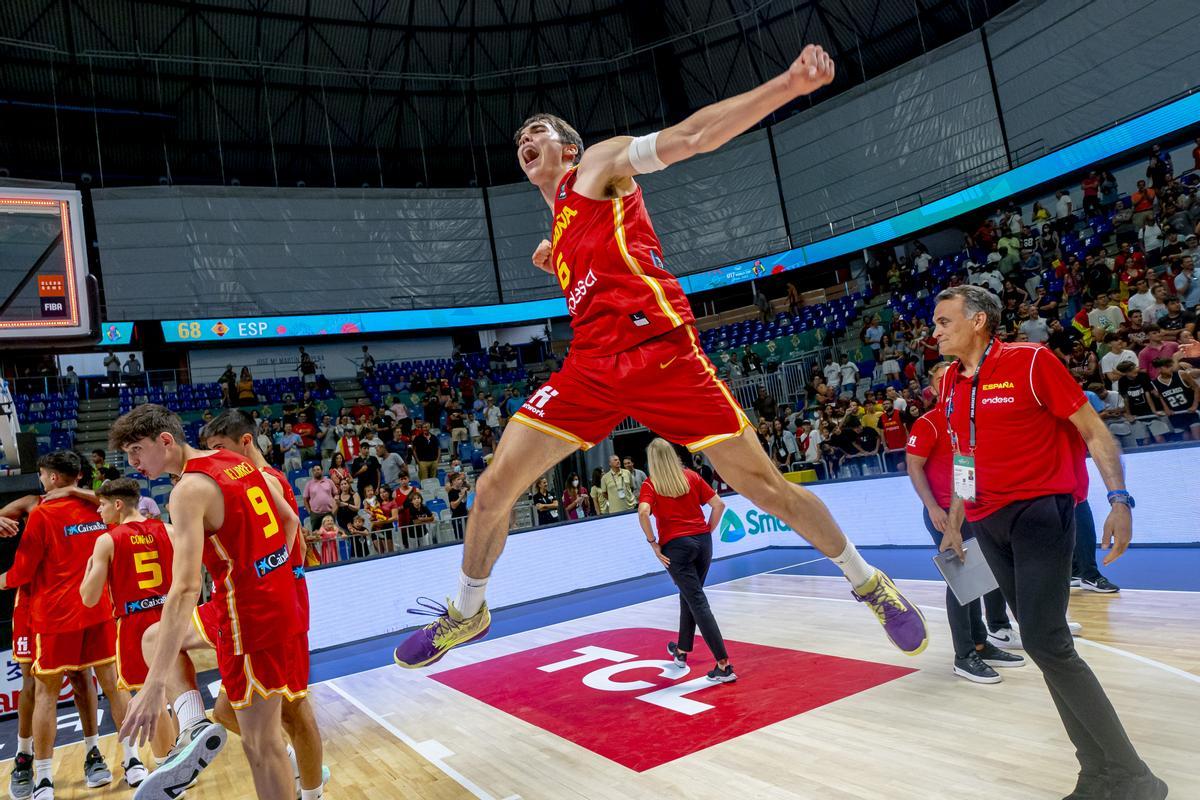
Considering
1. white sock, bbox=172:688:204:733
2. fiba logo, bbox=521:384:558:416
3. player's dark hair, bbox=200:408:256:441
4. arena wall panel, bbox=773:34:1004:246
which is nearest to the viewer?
fiba logo, bbox=521:384:558:416

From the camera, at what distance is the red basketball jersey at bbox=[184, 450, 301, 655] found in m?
3.60

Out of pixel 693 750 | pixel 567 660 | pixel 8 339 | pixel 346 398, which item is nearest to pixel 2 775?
pixel 8 339

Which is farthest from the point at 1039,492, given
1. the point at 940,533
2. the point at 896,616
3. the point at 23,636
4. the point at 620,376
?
the point at 23,636

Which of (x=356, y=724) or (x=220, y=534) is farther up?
(x=220, y=534)

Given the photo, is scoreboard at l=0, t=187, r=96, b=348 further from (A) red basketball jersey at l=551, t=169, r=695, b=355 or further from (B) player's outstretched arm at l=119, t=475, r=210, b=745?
(A) red basketball jersey at l=551, t=169, r=695, b=355

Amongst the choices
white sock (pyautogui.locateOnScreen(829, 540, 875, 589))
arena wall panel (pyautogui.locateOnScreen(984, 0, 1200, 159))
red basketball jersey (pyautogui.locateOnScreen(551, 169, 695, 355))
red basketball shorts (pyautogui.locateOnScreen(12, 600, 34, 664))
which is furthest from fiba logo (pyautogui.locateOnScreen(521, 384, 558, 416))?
arena wall panel (pyautogui.locateOnScreen(984, 0, 1200, 159))

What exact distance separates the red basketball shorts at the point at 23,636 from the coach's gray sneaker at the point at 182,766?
4.08 meters

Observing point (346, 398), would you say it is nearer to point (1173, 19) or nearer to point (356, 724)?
point (356, 724)

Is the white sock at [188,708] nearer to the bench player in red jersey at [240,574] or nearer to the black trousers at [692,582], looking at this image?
the bench player in red jersey at [240,574]

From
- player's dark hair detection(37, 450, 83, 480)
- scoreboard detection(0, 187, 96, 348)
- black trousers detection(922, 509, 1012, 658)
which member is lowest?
black trousers detection(922, 509, 1012, 658)

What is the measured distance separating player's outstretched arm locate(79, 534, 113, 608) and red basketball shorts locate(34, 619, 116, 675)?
985mm

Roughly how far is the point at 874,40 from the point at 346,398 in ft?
59.0

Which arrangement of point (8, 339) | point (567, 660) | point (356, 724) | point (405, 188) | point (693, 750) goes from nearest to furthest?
point (693, 750), point (8, 339), point (356, 724), point (567, 660), point (405, 188)

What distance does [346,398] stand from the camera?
864 inches
